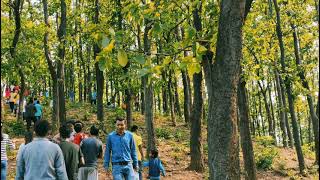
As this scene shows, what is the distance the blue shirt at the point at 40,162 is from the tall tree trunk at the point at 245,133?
26.2 feet

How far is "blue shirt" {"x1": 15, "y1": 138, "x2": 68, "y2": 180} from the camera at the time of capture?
6016 mm

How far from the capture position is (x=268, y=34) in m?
20.9

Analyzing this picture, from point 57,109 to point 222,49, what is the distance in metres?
15.4

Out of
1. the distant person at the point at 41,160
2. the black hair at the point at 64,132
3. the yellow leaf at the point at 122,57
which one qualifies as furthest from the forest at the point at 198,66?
the distant person at the point at 41,160

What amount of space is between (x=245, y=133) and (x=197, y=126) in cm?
300

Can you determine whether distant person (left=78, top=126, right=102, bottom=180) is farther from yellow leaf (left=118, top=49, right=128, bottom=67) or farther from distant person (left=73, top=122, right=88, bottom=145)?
yellow leaf (left=118, top=49, right=128, bottom=67)

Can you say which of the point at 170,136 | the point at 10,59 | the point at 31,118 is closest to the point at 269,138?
the point at 170,136

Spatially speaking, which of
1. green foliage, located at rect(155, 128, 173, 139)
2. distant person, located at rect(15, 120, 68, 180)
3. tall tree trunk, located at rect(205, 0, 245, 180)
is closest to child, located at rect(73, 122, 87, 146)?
distant person, located at rect(15, 120, 68, 180)

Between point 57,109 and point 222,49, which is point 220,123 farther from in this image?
point 57,109

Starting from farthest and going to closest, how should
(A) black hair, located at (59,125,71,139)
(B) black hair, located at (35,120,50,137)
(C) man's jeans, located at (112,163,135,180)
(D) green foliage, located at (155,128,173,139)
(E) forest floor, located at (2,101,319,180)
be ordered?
(D) green foliage, located at (155,128,173,139), (E) forest floor, located at (2,101,319,180), (C) man's jeans, located at (112,163,135,180), (A) black hair, located at (59,125,71,139), (B) black hair, located at (35,120,50,137)

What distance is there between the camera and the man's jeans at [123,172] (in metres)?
8.87

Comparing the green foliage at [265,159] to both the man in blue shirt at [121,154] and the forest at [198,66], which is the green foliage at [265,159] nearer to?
the forest at [198,66]

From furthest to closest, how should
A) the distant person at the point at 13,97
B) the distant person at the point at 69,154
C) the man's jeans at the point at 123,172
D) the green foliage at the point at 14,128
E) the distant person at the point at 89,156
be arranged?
the distant person at the point at 13,97 → the green foliage at the point at 14,128 → the distant person at the point at 89,156 → the man's jeans at the point at 123,172 → the distant person at the point at 69,154

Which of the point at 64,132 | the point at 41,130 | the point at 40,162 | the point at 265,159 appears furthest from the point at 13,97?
the point at 40,162
